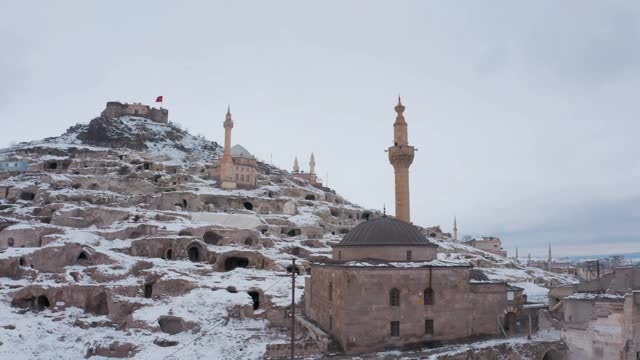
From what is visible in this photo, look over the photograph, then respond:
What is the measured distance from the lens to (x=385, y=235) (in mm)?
31000

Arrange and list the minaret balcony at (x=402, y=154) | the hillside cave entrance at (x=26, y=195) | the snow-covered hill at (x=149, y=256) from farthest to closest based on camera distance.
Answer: the hillside cave entrance at (x=26, y=195)
the minaret balcony at (x=402, y=154)
the snow-covered hill at (x=149, y=256)

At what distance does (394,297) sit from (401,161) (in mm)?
20148

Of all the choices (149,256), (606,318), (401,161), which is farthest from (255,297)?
(606,318)

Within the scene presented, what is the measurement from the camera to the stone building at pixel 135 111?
318ft

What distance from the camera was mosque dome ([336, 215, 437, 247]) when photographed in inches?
1209

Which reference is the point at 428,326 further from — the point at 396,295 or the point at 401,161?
the point at 401,161

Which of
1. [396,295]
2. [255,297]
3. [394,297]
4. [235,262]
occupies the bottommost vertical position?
[255,297]

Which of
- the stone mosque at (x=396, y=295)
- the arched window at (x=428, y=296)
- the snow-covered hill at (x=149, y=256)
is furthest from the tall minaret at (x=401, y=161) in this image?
the arched window at (x=428, y=296)

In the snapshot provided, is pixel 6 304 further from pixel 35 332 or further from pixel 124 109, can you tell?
pixel 124 109

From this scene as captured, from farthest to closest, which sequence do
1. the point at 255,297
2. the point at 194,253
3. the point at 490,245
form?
the point at 490,245 < the point at 194,253 < the point at 255,297

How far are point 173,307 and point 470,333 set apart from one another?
18.5m

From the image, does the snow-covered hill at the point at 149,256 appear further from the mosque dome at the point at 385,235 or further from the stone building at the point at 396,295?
the mosque dome at the point at 385,235

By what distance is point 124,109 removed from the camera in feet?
324

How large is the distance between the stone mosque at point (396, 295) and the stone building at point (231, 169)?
126 ft
